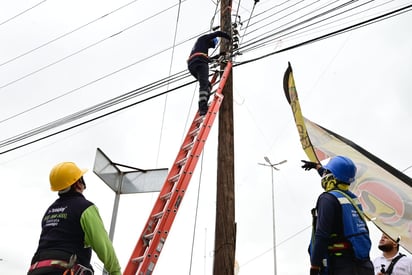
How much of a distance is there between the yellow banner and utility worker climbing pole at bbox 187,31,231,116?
59.7 inches

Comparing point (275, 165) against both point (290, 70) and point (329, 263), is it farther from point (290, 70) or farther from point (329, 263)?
point (329, 263)

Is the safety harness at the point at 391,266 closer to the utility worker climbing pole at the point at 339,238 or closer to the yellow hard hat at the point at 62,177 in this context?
the utility worker climbing pole at the point at 339,238

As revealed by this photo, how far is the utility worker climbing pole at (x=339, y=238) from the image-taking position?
2971 mm

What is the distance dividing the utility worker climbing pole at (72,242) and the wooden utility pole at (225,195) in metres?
2.06

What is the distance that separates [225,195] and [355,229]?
230cm

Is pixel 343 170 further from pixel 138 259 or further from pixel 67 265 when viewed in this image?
pixel 67 265

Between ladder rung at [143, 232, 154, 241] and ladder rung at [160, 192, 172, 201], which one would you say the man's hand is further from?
ladder rung at [160, 192, 172, 201]

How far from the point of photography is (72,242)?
2.98 metres

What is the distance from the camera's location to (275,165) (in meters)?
26.8

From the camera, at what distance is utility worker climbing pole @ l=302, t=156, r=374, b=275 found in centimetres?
297

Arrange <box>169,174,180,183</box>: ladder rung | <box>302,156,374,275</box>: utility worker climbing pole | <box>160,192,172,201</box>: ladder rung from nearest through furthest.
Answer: <box>302,156,374,275</box>: utility worker climbing pole → <box>160,192,172,201</box>: ladder rung → <box>169,174,180,183</box>: ladder rung

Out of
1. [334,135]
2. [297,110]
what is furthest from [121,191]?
[334,135]

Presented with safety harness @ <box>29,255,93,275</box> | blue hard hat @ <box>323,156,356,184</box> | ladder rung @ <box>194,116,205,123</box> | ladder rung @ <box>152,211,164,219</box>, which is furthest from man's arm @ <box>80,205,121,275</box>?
ladder rung @ <box>194,116,205,123</box>

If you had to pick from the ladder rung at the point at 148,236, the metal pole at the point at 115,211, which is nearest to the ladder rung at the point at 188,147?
the metal pole at the point at 115,211
